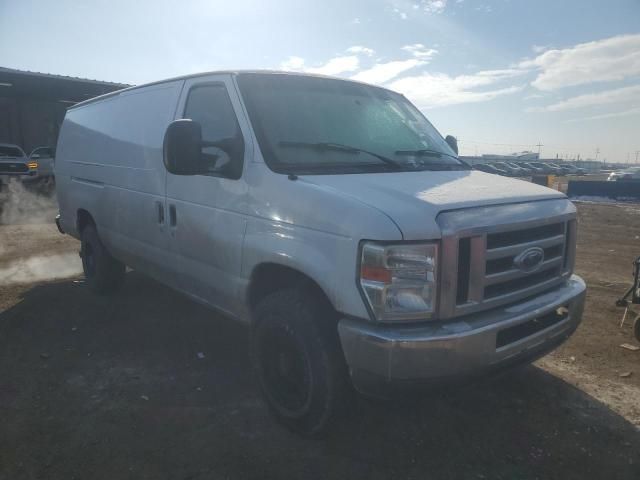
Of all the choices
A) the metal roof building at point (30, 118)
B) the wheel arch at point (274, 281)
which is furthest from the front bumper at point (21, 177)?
the wheel arch at point (274, 281)

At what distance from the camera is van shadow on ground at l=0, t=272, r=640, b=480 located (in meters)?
2.68

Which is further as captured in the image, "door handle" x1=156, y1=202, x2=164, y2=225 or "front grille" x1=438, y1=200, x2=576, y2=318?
"door handle" x1=156, y1=202, x2=164, y2=225

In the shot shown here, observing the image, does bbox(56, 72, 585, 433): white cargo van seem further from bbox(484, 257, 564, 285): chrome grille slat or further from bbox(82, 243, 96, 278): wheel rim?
bbox(82, 243, 96, 278): wheel rim

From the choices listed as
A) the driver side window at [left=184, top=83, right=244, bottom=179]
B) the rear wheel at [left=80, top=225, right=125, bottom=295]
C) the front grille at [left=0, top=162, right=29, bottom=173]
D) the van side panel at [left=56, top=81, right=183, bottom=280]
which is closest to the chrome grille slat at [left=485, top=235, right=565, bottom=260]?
the driver side window at [left=184, top=83, right=244, bottom=179]

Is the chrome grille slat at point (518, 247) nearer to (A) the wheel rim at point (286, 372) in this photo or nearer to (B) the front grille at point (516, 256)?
(B) the front grille at point (516, 256)

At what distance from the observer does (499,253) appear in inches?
100

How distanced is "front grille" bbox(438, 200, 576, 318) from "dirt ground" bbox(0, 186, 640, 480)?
1.78ft

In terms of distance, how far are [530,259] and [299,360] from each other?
1494 millimetres

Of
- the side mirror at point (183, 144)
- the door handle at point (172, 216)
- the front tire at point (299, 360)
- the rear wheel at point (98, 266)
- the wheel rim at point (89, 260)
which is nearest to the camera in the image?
the front tire at point (299, 360)

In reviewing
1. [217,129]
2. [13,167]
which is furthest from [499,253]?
[13,167]

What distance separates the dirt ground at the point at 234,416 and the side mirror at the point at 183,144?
5.63 ft

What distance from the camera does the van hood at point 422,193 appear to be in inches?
92.5

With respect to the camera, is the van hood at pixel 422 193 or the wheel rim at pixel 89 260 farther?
the wheel rim at pixel 89 260

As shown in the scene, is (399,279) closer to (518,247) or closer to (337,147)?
(518,247)
